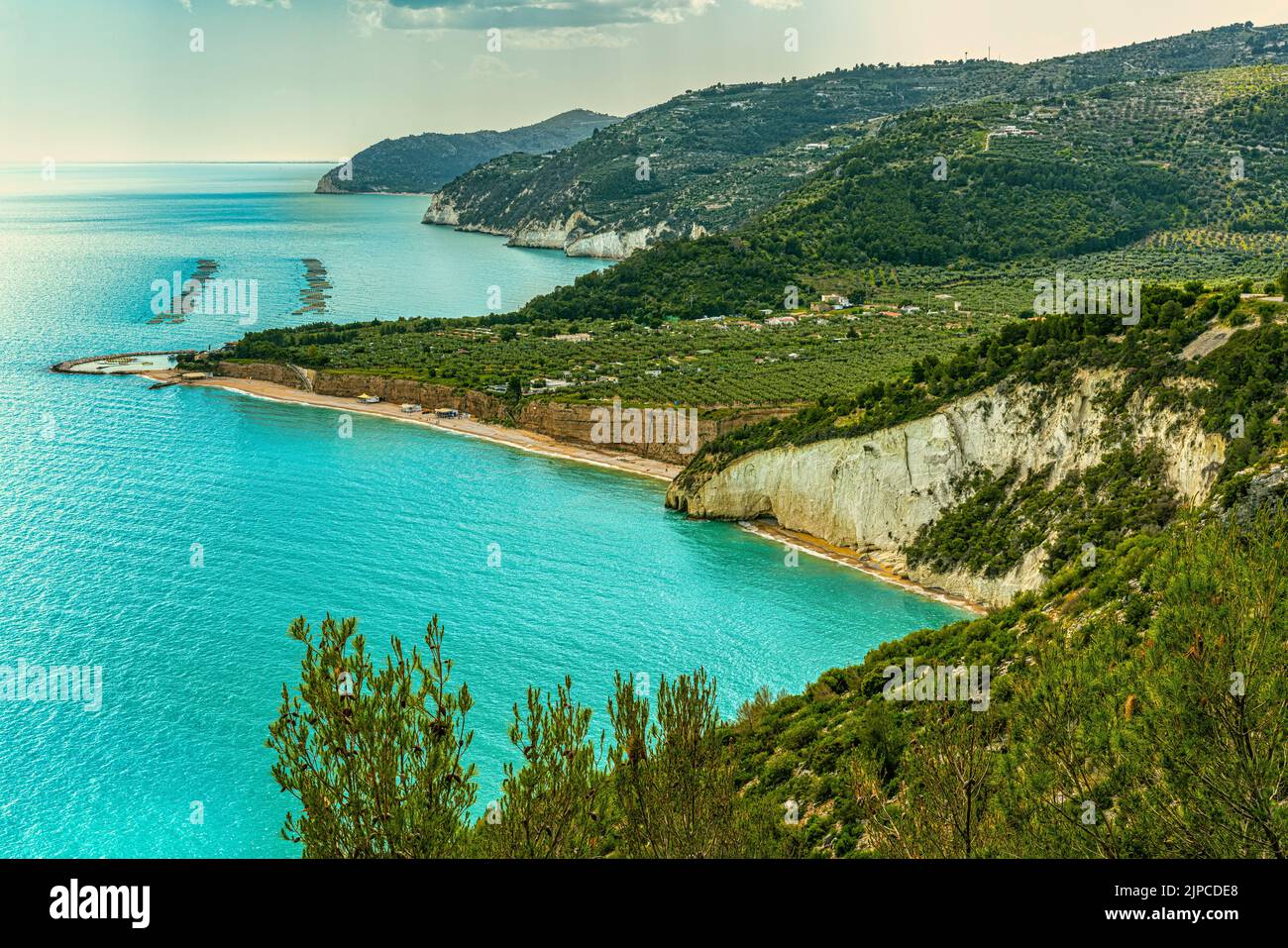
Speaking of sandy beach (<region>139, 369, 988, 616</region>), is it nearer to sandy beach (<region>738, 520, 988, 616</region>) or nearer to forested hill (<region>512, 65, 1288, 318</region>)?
sandy beach (<region>738, 520, 988, 616</region>)

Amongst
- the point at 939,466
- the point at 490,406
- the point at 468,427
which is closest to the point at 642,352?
the point at 490,406

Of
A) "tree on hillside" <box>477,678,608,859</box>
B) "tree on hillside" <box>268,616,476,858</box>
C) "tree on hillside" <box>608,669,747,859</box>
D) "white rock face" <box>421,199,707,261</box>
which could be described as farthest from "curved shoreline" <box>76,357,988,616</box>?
"white rock face" <box>421,199,707,261</box>

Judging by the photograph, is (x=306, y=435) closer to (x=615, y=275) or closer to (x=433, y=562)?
(x=433, y=562)

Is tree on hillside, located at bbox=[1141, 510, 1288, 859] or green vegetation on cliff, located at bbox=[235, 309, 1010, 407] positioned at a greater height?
green vegetation on cliff, located at bbox=[235, 309, 1010, 407]

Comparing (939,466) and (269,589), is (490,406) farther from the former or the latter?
(939,466)

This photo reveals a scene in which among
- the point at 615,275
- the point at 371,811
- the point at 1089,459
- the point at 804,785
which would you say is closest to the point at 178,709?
the point at 804,785
